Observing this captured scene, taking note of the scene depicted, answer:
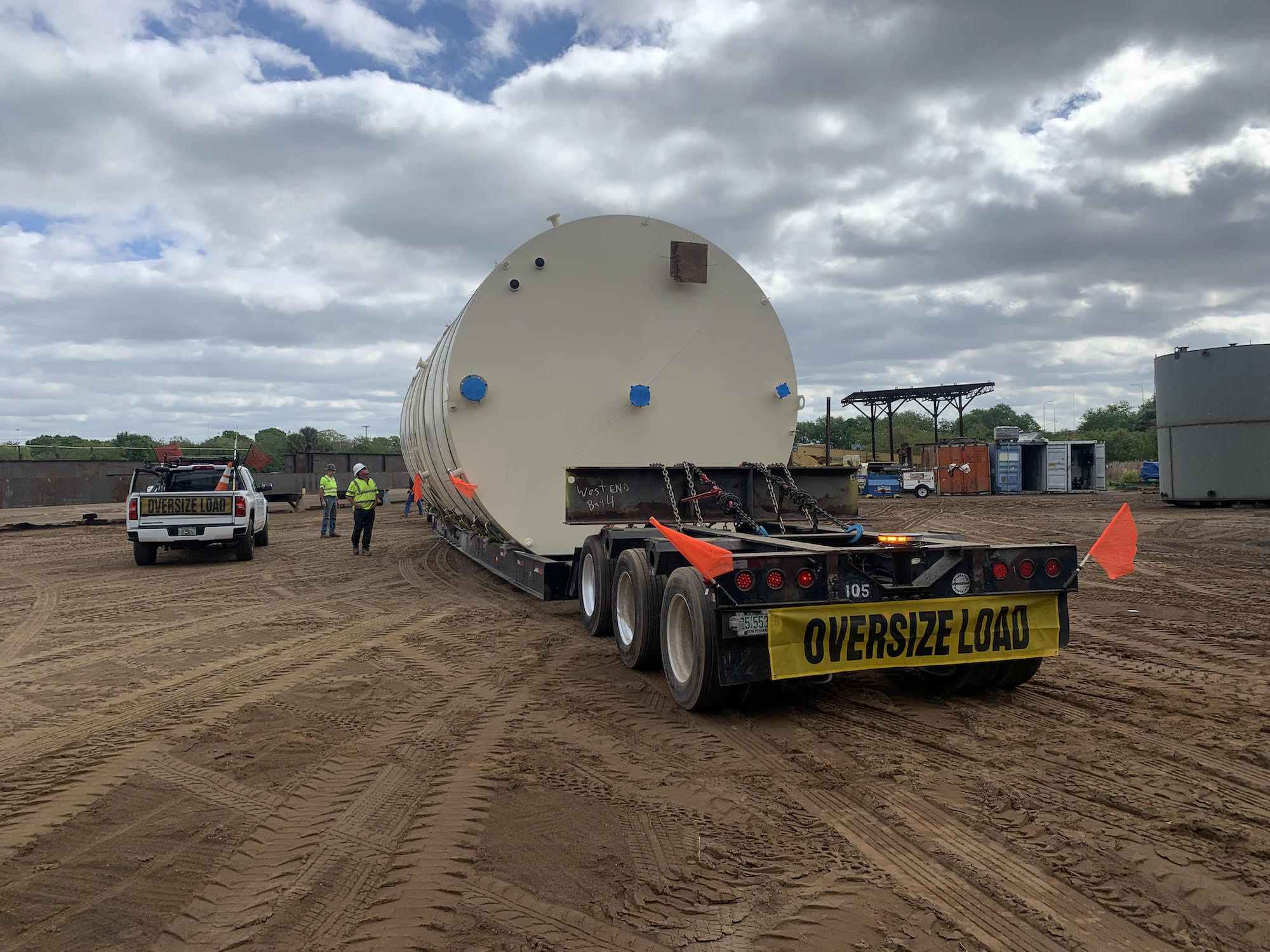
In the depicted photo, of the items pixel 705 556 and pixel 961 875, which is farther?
pixel 705 556

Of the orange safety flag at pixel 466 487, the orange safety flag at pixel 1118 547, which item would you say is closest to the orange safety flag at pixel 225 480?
the orange safety flag at pixel 466 487

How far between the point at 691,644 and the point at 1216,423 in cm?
2332

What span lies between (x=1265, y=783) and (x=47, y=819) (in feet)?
18.3

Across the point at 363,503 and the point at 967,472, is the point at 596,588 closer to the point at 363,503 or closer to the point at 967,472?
the point at 363,503

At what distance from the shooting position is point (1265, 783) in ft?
12.6

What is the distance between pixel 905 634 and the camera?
482 cm

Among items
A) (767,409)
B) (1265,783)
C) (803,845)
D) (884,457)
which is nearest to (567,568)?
(767,409)

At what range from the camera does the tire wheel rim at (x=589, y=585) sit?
735 centimetres

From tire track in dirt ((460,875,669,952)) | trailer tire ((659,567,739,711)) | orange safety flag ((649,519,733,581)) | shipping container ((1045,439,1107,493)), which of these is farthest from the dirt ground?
shipping container ((1045,439,1107,493))

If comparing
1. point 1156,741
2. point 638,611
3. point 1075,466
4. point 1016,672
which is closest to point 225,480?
point 638,611

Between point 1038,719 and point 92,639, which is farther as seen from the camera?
point 92,639

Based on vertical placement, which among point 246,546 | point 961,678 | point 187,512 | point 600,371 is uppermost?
point 600,371

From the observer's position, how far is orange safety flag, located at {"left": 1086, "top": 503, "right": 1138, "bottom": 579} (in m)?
5.52

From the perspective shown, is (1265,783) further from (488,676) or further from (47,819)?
(47,819)
